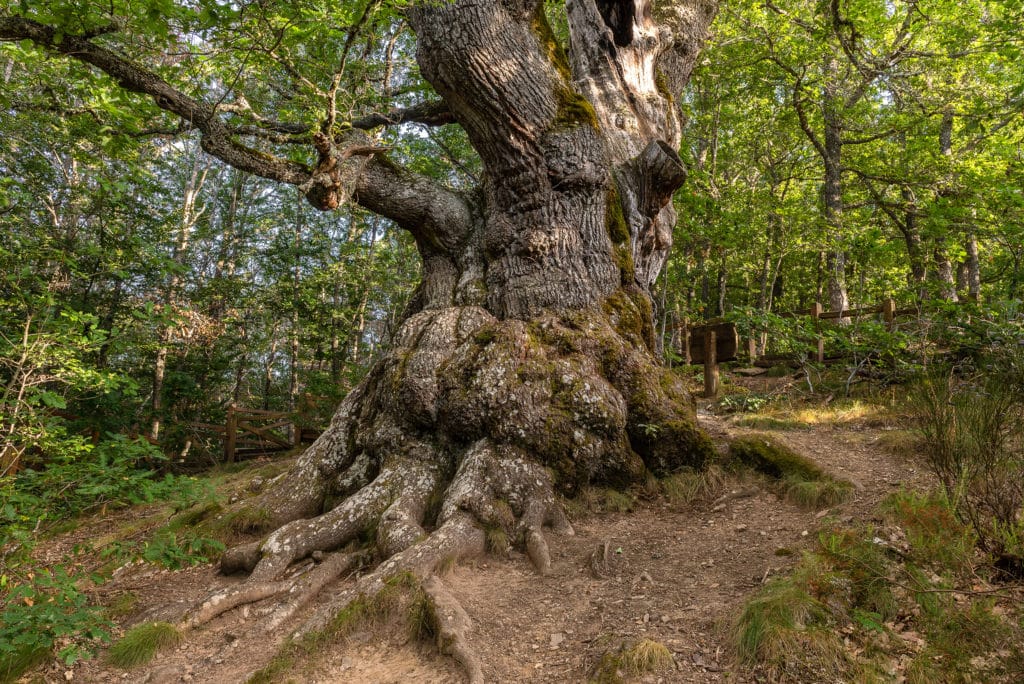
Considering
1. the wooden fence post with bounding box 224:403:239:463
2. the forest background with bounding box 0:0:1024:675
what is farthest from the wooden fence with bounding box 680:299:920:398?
the wooden fence post with bounding box 224:403:239:463

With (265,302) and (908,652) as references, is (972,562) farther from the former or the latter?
(265,302)

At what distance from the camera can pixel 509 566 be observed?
3.87m

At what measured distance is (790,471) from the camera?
4.64 metres

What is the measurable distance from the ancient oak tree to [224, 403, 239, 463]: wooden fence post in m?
8.00

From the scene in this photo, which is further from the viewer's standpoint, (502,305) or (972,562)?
(502,305)

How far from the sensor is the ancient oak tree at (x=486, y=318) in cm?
423

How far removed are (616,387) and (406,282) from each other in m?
11.5

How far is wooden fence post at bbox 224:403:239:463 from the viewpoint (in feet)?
38.8

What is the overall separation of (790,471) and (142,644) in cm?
513

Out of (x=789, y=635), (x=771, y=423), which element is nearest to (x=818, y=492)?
(x=789, y=635)

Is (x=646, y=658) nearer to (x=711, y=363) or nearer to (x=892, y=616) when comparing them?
(x=892, y=616)

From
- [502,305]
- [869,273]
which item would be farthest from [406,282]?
[869,273]

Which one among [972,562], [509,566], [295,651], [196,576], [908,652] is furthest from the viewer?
[196,576]

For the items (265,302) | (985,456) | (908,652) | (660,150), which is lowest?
(908,652)
